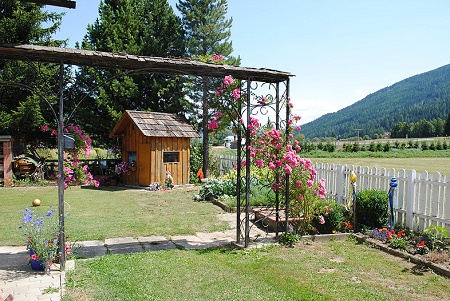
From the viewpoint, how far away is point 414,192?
7.14 m

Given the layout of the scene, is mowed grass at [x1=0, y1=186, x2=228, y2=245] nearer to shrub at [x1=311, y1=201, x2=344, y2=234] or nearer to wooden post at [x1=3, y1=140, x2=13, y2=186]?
wooden post at [x1=3, y1=140, x2=13, y2=186]

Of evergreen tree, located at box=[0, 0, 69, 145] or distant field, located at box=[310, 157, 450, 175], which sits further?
distant field, located at box=[310, 157, 450, 175]

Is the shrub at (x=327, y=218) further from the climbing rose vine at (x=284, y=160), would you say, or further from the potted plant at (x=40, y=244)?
the potted plant at (x=40, y=244)

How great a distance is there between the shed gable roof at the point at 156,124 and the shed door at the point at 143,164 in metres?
0.78

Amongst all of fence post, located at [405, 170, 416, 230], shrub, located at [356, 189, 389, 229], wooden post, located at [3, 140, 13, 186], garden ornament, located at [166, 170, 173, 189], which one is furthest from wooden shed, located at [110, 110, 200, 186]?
fence post, located at [405, 170, 416, 230]

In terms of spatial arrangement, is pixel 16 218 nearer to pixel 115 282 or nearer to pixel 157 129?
pixel 115 282

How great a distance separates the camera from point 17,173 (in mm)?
16453

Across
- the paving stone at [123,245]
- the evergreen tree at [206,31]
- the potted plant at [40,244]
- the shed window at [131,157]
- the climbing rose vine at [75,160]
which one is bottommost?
the paving stone at [123,245]

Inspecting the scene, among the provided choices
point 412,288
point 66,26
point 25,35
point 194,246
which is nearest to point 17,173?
point 25,35

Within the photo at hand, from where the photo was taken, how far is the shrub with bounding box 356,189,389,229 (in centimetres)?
732

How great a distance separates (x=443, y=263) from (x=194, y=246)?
4.05m

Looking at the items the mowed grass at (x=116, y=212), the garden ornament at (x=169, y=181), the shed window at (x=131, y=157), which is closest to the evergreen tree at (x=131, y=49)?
the shed window at (x=131, y=157)

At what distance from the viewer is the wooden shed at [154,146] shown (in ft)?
50.3

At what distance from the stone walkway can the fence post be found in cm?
273
